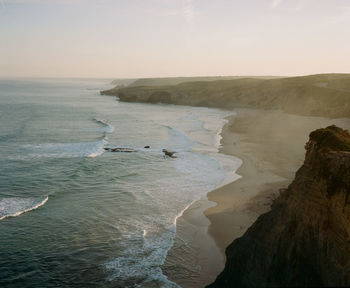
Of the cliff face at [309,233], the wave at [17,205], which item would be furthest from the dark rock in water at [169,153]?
the cliff face at [309,233]

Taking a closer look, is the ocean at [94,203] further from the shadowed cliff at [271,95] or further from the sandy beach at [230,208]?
the shadowed cliff at [271,95]

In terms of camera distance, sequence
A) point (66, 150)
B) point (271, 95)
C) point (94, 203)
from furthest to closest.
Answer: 1. point (271, 95)
2. point (66, 150)
3. point (94, 203)

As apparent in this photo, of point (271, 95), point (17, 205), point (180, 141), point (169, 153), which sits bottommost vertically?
point (17, 205)

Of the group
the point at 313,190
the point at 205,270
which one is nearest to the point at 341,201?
the point at 313,190

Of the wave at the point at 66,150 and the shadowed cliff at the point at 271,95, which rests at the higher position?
the shadowed cliff at the point at 271,95

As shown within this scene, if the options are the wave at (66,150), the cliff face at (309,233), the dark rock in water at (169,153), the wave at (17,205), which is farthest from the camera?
the dark rock in water at (169,153)

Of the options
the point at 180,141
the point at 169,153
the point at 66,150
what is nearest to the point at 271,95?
the point at 180,141

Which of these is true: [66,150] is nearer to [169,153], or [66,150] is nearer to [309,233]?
[169,153]
